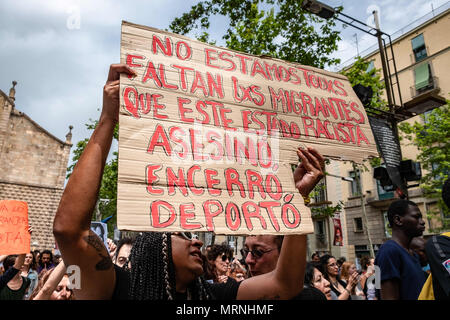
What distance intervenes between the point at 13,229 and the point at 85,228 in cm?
242

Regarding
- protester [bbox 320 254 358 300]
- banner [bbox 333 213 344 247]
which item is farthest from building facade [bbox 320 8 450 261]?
protester [bbox 320 254 358 300]

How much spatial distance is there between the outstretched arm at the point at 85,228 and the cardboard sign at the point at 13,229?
2.27m

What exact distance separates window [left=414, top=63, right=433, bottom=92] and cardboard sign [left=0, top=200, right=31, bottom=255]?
25.2m

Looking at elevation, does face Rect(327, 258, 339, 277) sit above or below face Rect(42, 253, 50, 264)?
below

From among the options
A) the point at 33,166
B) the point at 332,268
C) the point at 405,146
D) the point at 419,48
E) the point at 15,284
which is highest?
the point at 419,48

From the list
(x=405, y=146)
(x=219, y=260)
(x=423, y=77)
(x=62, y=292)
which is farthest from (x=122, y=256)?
(x=423, y=77)

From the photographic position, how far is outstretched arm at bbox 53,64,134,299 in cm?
143

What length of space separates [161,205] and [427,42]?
27115mm

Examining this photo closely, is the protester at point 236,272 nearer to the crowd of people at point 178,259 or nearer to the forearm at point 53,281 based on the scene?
the crowd of people at point 178,259

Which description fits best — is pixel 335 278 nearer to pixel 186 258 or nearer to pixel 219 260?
pixel 219 260

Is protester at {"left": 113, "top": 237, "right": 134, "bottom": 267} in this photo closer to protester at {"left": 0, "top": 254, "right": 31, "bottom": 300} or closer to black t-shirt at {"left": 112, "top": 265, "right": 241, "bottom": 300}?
protester at {"left": 0, "top": 254, "right": 31, "bottom": 300}

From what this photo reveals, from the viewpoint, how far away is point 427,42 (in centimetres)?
2284

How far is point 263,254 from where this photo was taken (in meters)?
2.52
